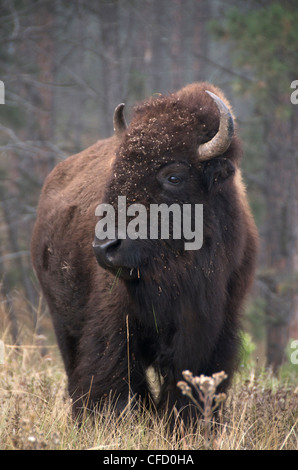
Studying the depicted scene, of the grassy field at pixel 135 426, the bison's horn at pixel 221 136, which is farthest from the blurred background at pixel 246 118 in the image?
the bison's horn at pixel 221 136

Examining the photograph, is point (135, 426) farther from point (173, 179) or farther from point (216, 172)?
point (216, 172)

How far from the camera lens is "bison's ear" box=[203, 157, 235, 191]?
15.1 ft

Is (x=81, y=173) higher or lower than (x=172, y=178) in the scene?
higher

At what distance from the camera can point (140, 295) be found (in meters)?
4.46

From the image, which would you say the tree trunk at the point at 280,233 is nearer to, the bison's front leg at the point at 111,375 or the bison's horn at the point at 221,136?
the bison's front leg at the point at 111,375

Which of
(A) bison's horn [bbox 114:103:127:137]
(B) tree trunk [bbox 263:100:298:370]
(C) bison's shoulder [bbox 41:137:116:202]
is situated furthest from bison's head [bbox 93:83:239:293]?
(B) tree trunk [bbox 263:100:298:370]

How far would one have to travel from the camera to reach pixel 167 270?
443 centimetres

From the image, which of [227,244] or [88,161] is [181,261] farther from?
[88,161]

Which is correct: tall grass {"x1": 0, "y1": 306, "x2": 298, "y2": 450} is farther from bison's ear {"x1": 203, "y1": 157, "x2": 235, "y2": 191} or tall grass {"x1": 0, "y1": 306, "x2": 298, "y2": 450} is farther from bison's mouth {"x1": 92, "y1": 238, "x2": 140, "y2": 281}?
bison's ear {"x1": 203, "y1": 157, "x2": 235, "y2": 191}

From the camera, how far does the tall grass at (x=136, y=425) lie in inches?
144

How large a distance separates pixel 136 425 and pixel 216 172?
6.46 ft

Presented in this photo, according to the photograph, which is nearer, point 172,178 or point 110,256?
point 110,256

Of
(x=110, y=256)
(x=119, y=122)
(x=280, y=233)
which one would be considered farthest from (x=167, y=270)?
(x=280, y=233)

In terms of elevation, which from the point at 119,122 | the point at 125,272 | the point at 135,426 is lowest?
the point at 135,426
